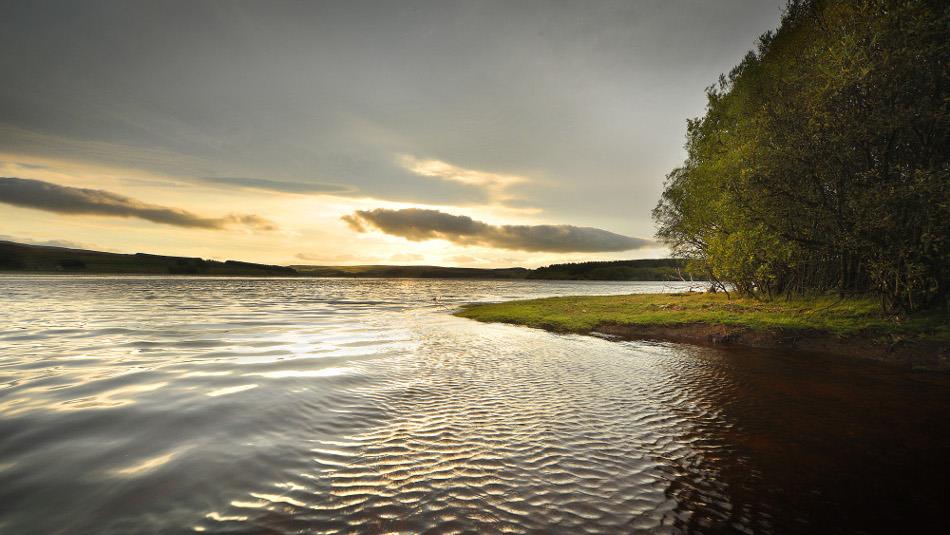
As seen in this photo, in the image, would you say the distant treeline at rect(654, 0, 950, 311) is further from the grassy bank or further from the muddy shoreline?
the muddy shoreline

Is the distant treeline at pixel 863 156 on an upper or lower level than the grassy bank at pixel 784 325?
upper

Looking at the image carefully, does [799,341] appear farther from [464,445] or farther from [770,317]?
[464,445]

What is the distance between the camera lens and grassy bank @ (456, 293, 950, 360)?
16.9 m

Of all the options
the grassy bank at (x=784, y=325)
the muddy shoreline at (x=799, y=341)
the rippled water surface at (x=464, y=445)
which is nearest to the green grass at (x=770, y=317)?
the grassy bank at (x=784, y=325)

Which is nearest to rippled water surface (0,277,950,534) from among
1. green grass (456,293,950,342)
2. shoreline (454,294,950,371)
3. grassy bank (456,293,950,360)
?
shoreline (454,294,950,371)

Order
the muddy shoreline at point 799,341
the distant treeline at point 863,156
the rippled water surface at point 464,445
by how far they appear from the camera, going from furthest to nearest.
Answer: the distant treeline at point 863,156, the muddy shoreline at point 799,341, the rippled water surface at point 464,445

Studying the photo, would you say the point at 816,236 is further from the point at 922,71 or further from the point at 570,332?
the point at 570,332

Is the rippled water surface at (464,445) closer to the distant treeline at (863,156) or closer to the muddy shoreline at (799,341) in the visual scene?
the muddy shoreline at (799,341)

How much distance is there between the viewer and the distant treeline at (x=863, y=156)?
55.3 ft

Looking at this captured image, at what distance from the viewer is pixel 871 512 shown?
5648 mm

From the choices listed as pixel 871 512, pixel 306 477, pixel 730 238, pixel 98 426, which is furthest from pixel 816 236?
pixel 98 426

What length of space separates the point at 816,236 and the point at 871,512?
20043 mm

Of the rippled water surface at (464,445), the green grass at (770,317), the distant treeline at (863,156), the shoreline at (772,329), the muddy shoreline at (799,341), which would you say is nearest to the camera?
the rippled water surface at (464,445)

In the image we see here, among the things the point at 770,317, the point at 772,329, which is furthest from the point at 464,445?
the point at 770,317
